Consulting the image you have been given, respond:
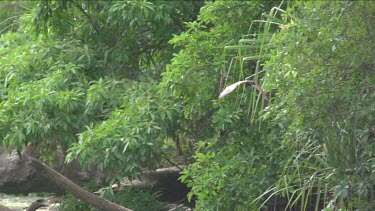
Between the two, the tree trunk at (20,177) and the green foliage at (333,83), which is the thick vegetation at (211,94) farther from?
the tree trunk at (20,177)

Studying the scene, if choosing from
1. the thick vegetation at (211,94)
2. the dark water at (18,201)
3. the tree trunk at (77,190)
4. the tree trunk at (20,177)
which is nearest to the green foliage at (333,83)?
the thick vegetation at (211,94)

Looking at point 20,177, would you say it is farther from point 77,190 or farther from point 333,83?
point 333,83

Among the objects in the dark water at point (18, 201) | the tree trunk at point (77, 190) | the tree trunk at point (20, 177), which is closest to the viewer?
the tree trunk at point (77, 190)

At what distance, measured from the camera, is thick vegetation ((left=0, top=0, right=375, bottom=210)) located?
460cm

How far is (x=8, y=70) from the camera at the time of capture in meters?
7.20

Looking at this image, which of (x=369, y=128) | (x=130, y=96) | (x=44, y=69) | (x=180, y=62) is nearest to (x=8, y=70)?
(x=44, y=69)

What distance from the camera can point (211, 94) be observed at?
21.2 feet

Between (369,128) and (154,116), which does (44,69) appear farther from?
(369,128)

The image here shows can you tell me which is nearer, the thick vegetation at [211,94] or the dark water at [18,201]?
the thick vegetation at [211,94]

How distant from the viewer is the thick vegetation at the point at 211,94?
4598 mm

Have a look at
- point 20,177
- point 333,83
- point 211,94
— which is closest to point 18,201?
point 20,177

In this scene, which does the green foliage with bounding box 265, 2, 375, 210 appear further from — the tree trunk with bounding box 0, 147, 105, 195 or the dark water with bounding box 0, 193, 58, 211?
the tree trunk with bounding box 0, 147, 105, 195

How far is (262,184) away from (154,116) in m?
0.99

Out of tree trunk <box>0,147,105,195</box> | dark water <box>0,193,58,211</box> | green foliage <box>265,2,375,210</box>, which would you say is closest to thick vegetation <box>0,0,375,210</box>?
green foliage <box>265,2,375,210</box>
